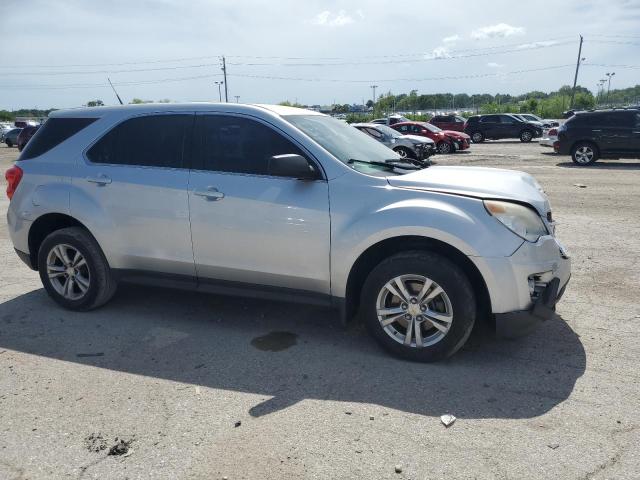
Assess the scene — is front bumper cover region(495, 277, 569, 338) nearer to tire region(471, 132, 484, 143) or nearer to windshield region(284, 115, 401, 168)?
windshield region(284, 115, 401, 168)

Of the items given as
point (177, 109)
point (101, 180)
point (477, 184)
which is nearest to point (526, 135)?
point (477, 184)

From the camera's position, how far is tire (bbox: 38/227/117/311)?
4.85 meters

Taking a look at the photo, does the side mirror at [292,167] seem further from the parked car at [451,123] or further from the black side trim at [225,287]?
the parked car at [451,123]

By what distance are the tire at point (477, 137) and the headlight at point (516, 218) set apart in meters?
29.6

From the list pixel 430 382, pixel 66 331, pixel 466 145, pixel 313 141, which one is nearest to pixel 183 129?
pixel 313 141

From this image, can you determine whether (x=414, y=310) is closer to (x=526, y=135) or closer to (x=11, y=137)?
(x=526, y=135)

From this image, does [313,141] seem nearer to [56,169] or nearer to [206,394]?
[206,394]

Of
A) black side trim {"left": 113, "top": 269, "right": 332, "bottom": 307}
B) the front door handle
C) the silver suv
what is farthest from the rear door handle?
the front door handle

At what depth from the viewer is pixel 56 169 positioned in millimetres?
4918

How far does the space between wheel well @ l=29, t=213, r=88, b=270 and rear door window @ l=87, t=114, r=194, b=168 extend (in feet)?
2.07

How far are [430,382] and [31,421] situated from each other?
248cm

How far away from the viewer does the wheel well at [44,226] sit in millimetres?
5012

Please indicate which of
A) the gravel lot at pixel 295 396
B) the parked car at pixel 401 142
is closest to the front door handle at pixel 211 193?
the gravel lot at pixel 295 396

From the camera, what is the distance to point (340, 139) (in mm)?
4516
